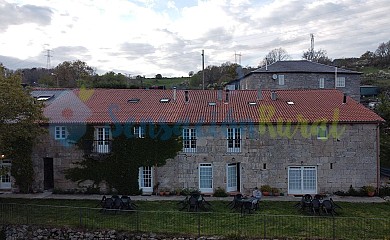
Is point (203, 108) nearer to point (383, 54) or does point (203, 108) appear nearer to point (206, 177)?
point (206, 177)

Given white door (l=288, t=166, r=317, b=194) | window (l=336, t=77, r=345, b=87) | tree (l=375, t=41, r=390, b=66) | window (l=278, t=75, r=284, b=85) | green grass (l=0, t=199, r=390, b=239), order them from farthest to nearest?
tree (l=375, t=41, r=390, b=66) → window (l=278, t=75, r=284, b=85) → window (l=336, t=77, r=345, b=87) → white door (l=288, t=166, r=317, b=194) → green grass (l=0, t=199, r=390, b=239)

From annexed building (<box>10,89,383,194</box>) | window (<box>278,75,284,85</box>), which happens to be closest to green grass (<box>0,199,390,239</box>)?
annexed building (<box>10,89,383,194</box>)

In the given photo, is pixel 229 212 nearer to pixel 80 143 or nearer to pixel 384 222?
pixel 384 222

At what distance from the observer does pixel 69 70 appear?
241 ft

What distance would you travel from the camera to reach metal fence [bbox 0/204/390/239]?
17.2 m

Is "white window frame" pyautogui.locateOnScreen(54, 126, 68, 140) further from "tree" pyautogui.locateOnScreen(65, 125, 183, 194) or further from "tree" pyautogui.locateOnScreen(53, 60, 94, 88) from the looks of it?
"tree" pyautogui.locateOnScreen(53, 60, 94, 88)

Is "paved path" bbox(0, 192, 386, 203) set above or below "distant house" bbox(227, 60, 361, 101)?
below

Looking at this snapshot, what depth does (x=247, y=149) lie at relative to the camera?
81.2 feet

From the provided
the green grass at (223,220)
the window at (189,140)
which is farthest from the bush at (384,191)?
the window at (189,140)

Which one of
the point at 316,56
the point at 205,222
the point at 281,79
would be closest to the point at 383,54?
the point at 316,56

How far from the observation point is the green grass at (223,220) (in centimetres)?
1744

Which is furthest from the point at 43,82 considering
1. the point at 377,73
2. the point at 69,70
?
the point at 377,73

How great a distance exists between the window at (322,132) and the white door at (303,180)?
6.88ft

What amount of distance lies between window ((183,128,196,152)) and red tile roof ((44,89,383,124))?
2.29ft
